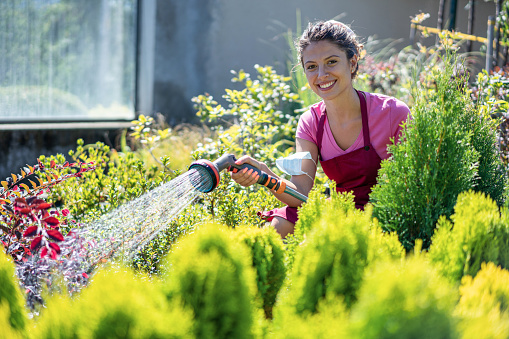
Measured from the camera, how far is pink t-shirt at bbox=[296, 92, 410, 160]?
2.98m

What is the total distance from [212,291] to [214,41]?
24.3 ft

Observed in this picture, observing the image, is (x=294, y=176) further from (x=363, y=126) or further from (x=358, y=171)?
(x=363, y=126)

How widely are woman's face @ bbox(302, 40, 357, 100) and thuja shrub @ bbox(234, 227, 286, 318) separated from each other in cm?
170

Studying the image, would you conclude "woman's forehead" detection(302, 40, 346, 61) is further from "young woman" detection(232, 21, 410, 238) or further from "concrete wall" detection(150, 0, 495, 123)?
"concrete wall" detection(150, 0, 495, 123)

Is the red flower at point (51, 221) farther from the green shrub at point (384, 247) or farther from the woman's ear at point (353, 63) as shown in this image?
the woman's ear at point (353, 63)

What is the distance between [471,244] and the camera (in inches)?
50.3

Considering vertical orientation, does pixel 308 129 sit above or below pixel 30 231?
above

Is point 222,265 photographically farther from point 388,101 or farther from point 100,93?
point 100,93

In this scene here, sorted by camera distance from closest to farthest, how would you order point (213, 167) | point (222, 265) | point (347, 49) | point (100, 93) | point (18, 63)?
point (222, 265) < point (213, 167) < point (347, 49) < point (18, 63) < point (100, 93)

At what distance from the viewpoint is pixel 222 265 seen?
1.02 meters

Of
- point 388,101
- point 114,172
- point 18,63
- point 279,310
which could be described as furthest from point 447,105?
point 18,63

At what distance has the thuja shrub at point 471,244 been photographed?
50.1 inches

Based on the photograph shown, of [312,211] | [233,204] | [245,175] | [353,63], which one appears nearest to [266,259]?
[312,211]

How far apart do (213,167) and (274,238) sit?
866 millimetres
